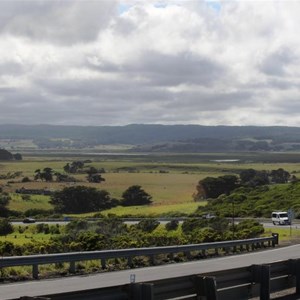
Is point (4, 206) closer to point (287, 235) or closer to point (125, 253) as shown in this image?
point (287, 235)

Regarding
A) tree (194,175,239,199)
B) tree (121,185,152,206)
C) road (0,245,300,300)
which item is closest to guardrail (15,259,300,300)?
road (0,245,300,300)

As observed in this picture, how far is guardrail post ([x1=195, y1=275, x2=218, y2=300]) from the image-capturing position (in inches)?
396

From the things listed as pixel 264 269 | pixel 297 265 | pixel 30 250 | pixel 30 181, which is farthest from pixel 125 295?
pixel 30 181

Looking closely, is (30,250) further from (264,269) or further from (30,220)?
(30,220)

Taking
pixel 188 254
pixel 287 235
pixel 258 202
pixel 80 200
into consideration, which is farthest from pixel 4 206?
pixel 188 254

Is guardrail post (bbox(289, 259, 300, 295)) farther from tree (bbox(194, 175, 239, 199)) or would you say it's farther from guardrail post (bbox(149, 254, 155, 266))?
tree (bbox(194, 175, 239, 199))

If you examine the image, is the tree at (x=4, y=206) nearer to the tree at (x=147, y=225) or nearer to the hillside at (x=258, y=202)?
the hillside at (x=258, y=202)

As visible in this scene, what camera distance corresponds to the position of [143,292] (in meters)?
9.02

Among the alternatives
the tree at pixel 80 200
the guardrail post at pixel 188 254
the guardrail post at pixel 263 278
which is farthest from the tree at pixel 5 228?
the guardrail post at pixel 263 278

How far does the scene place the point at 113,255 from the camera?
2122 centimetres

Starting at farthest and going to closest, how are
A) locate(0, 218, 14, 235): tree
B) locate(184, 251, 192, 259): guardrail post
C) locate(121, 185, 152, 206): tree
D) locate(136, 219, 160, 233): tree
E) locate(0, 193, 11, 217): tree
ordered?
1. locate(121, 185, 152, 206): tree
2. locate(0, 193, 11, 217): tree
3. locate(0, 218, 14, 235): tree
4. locate(136, 219, 160, 233): tree
5. locate(184, 251, 192, 259): guardrail post

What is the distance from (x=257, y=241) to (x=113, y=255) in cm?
1280

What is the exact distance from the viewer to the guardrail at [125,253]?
18172 millimetres

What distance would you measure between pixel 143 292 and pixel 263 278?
3444 mm
